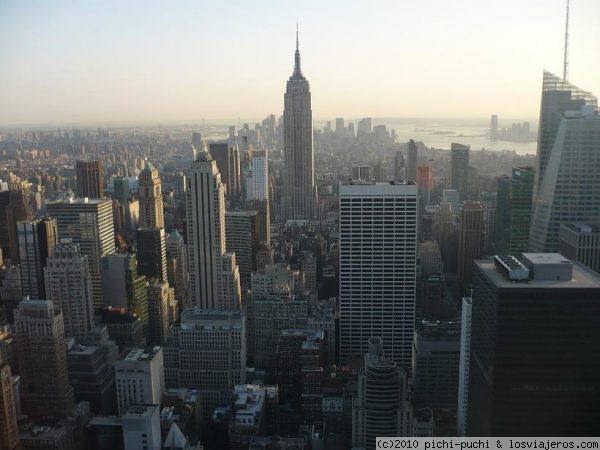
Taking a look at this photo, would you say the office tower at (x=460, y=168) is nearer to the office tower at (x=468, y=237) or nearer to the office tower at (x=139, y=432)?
the office tower at (x=468, y=237)

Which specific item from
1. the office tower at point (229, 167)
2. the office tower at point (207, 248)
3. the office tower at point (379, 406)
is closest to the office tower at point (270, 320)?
the office tower at point (207, 248)

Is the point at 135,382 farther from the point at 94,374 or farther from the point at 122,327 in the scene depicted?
the point at 122,327

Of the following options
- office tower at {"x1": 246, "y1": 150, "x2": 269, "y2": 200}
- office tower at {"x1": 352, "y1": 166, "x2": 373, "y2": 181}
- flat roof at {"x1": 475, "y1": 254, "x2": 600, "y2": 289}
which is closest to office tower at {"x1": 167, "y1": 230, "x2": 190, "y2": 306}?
office tower at {"x1": 352, "y1": 166, "x2": 373, "y2": 181}

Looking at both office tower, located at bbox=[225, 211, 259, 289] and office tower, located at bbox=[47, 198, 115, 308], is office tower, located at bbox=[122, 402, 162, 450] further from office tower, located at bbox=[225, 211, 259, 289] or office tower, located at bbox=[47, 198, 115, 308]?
office tower, located at bbox=[225, 211, 259, 289]

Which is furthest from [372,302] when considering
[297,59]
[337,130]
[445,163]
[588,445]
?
[588,445]

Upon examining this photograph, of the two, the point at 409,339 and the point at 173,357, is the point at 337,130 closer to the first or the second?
the point at 409,339

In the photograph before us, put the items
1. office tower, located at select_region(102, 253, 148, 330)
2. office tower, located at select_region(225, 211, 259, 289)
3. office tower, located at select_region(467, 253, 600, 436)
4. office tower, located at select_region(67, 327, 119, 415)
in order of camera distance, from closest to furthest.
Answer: office tower, located at select_region(467, 253, 600, 436) < office tower, located at select_region(67, 327, 119, 415) < office tower, located at select_region(102, 253, 148, 330) < office tower, located at select_region(225, 211, 259, 289)
